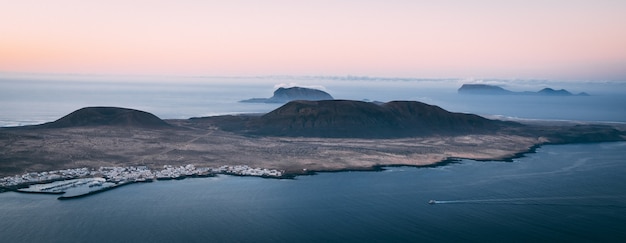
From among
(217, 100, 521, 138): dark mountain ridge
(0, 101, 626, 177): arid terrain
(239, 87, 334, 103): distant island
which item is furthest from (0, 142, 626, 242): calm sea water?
(239, 87, 334, 103): distant island

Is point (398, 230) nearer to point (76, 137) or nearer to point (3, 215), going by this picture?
point (3, 215)

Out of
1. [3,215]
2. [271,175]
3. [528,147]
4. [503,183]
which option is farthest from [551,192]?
[3,215]

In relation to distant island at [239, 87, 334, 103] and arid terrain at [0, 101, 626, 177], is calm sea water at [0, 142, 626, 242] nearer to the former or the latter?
arid terrain at [0, 101, 626, 177]

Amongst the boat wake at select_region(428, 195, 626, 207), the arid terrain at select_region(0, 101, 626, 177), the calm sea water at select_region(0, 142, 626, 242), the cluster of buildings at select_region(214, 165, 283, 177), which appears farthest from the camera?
the arid terrain at select_region(0, 101, 626, 177)

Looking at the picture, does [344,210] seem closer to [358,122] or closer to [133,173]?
[133,173]

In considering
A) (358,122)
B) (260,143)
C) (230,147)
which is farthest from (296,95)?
(230,147)
